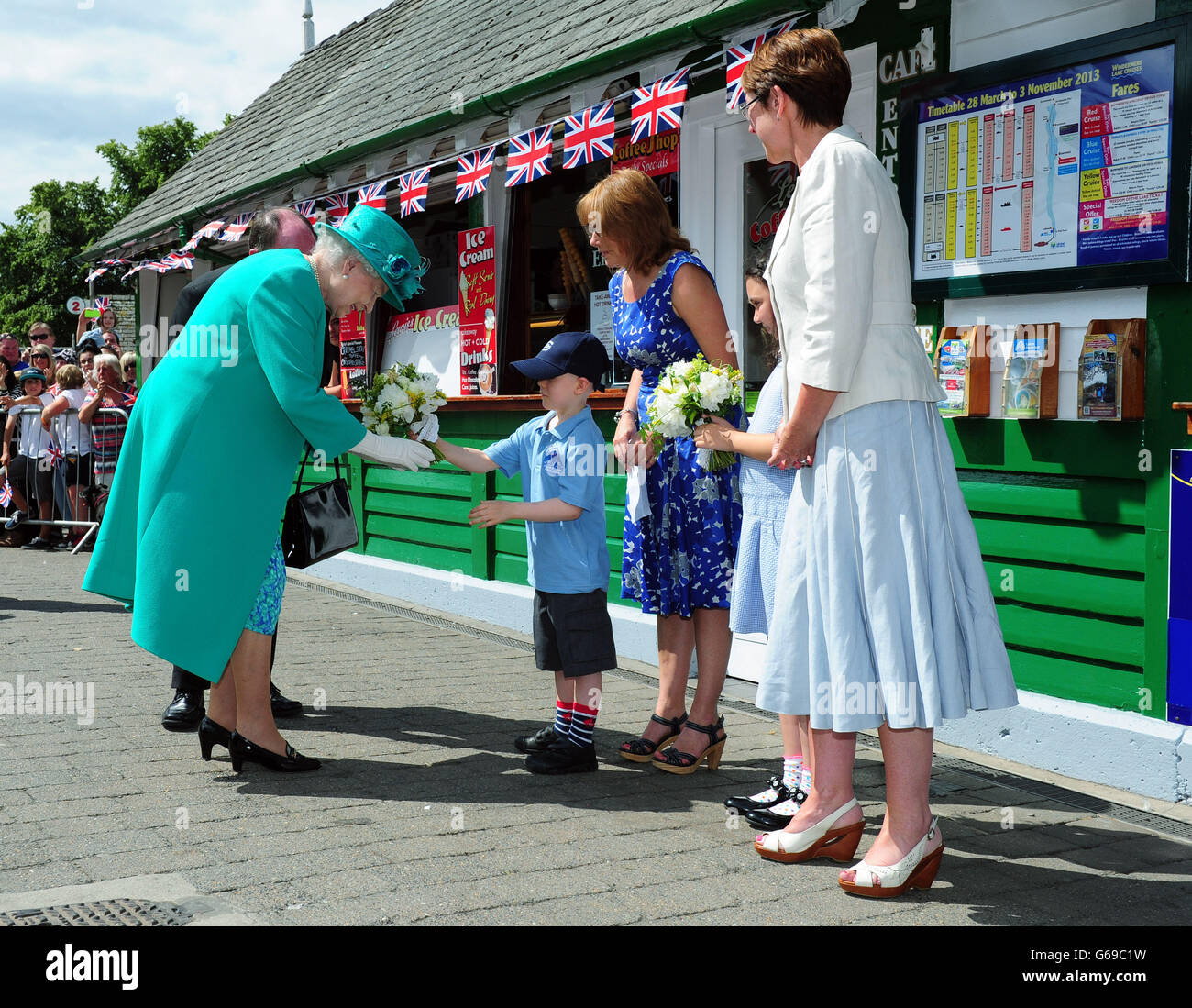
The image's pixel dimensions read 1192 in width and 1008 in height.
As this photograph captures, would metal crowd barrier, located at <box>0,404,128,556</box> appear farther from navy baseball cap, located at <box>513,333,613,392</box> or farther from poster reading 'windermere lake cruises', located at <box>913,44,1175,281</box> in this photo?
poster reading 'windermere lake cruises', located at <box>913,44,1175,281</box>

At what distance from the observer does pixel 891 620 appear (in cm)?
324

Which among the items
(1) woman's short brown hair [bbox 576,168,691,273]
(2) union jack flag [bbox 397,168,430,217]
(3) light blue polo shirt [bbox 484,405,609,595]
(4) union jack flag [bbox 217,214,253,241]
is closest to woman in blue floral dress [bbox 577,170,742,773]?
(1) woman's short brown hair [bbox 576,168,691,273]

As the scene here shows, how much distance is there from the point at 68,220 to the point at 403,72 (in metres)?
60.4

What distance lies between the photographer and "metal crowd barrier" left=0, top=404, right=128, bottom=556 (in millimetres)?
12883

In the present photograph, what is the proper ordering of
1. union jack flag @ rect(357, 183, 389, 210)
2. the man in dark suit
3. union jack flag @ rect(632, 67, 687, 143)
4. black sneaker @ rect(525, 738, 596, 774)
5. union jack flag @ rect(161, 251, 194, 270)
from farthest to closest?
Result: union jack flag @ rect(161, 251, 194, 270) < union jack flag @ rect(357, 183, 389, 210) < union jack flag @ rect(632, 67, 687, 143) < the man in dark suit < black sneaker @ rect(525, 738, 596, 774)

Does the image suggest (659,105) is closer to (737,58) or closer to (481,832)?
(737,58)

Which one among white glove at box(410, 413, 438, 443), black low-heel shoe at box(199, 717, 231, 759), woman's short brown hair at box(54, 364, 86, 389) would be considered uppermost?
woman's short brown hair at box(54, 364, 86, 389)

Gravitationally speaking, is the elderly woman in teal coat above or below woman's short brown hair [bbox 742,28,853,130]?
below

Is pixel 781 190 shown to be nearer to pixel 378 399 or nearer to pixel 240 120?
pixel 378 399

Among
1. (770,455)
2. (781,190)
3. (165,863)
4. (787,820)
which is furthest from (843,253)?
(781,190)

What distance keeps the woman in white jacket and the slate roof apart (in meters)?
2.22

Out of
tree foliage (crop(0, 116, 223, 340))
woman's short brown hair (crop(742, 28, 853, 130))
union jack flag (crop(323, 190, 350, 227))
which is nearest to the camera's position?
woman's short brown hair (crop(742, 28, 853, 130))
